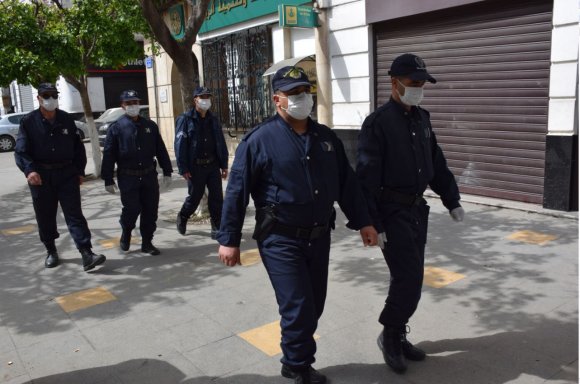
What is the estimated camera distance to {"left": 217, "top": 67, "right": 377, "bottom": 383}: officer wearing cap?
3.06 meters

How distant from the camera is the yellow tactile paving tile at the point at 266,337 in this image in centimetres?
379

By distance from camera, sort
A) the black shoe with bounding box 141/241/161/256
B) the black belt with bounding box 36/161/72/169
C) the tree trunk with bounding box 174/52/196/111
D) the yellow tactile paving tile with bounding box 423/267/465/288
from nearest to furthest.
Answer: the yellow tactile paving tile with bounding box 423/267/465/288 → the black belt with bounding box 36/161/72/169 → the black shoe with bounding box 141/241/161/256 → the tree trunk with bounding box 174/52/196/111

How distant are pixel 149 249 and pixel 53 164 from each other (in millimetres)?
1427

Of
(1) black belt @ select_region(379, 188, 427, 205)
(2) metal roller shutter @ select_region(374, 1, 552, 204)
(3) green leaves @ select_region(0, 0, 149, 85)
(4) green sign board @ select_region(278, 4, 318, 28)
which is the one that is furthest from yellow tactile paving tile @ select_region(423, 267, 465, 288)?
(3) green leaves @ select_region(0, 0, 149, 85)

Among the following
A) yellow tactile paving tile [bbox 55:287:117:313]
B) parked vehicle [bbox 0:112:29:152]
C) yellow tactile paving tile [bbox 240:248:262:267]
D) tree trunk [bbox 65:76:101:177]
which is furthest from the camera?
parked vehicle [bbox 0:112:29:152]

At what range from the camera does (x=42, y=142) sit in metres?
5.58

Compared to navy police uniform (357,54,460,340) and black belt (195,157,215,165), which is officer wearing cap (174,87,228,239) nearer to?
black belt (195,157,215,165)

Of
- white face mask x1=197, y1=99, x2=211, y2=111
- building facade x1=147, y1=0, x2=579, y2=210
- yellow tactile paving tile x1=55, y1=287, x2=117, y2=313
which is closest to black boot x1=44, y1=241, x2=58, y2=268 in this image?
yellow tactile paving tile x1=55, y1=287, x2=117, y2=313

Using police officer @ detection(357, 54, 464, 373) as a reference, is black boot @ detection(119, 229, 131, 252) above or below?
below

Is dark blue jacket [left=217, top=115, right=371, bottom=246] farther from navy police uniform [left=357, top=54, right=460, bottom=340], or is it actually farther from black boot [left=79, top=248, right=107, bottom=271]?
black boot [left=79, top=248, right=107, bottom=271]

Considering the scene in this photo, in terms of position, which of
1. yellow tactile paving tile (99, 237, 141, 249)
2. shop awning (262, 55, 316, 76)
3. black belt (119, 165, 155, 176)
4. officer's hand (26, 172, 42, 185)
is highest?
shop awning (262, 55, 316, 76)

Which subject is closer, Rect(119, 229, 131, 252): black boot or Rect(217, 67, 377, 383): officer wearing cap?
Rect(217, 67, 377, 383): officer wearing cap

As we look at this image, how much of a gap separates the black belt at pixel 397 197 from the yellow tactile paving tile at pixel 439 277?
5.70 ft

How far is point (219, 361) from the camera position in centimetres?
365
